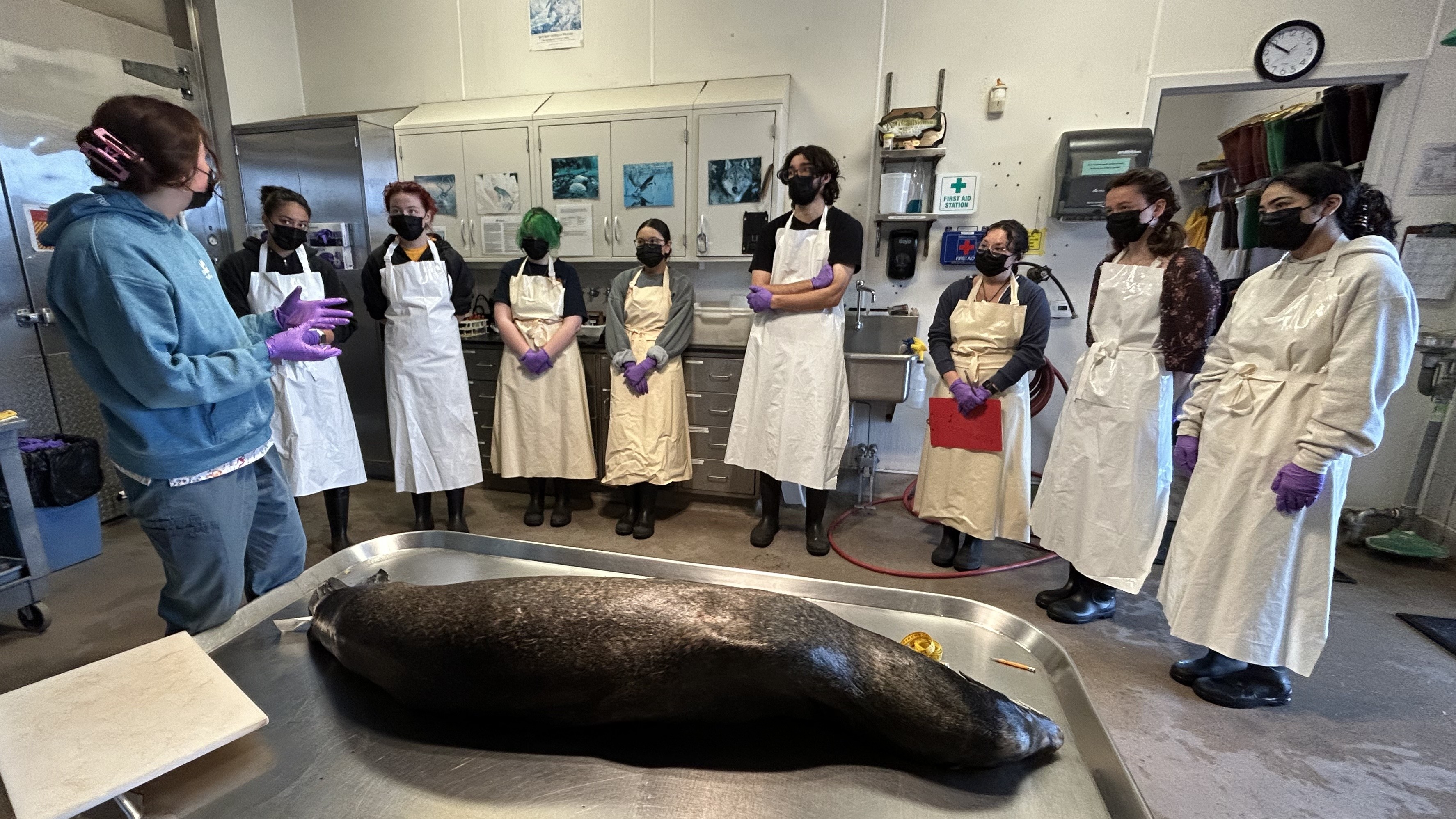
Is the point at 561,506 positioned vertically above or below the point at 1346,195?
below

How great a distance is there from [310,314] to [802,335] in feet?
6.34

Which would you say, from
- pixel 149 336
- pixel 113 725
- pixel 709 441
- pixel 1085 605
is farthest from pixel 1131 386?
pixel 149 336

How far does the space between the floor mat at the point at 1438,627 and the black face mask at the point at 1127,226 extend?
79.7 inches

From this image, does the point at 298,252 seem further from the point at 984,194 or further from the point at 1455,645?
the point at 1455,645

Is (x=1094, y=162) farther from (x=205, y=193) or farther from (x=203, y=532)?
(x=203, y=532)

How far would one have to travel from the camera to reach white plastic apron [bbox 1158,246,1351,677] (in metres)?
1.71

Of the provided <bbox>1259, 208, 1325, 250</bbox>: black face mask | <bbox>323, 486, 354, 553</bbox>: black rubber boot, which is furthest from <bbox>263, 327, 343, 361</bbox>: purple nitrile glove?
<bbox>1259, 208, 1325, 250</bbox>: black face mask

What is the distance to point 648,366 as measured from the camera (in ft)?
10.1

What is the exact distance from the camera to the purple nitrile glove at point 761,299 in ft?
9.18

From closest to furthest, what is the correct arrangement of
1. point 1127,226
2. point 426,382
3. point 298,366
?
point 1127,226 → point 298,366 → point 426,382

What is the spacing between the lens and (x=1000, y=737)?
773 mm

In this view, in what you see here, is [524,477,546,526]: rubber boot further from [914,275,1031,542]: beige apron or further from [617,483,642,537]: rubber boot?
[914,275,1031,542]: beige apron

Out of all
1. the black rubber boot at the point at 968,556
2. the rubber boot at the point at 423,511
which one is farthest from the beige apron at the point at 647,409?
the black rubber boot at the point at 968,556

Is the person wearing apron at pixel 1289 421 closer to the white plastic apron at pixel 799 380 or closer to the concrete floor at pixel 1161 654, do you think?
the concrete floor at pixel 1161 654
